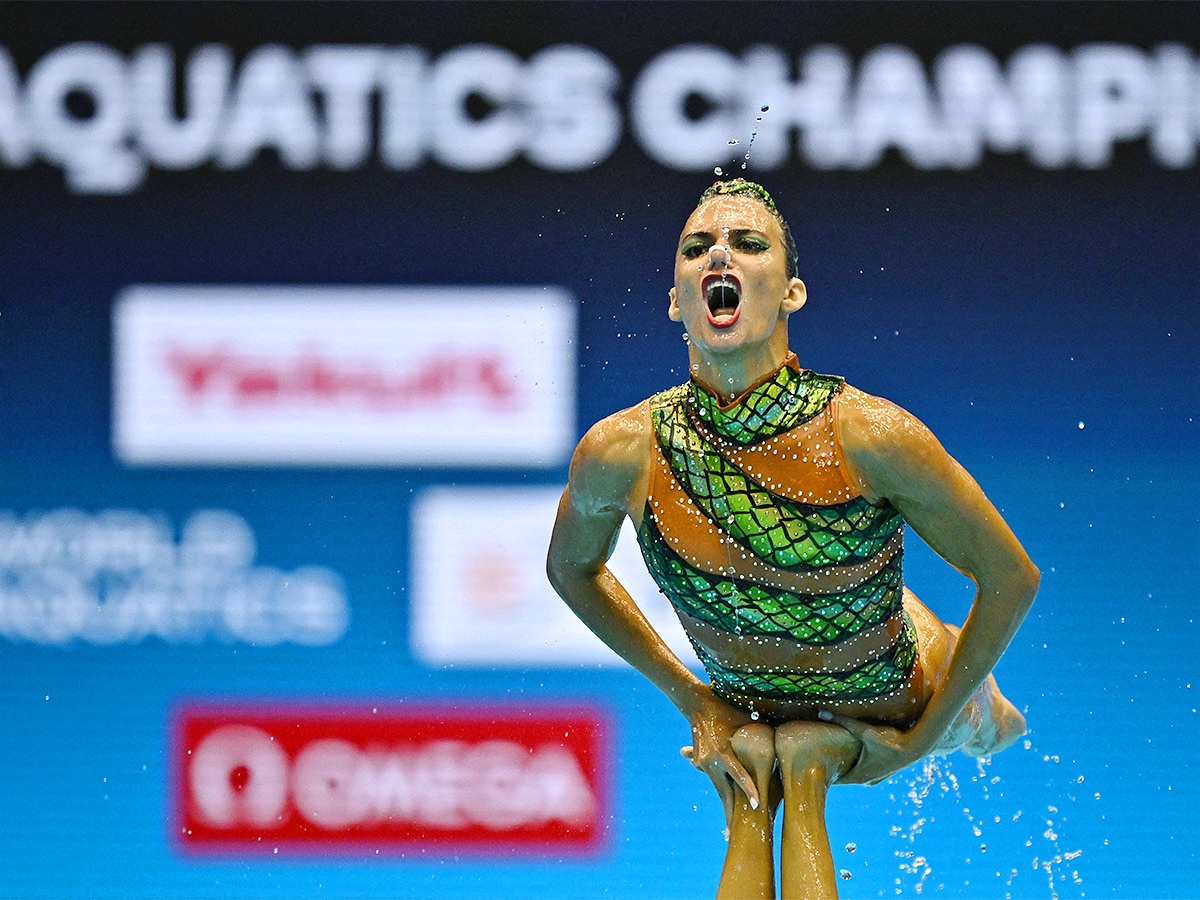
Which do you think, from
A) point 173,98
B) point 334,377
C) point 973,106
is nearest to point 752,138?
point 973,106

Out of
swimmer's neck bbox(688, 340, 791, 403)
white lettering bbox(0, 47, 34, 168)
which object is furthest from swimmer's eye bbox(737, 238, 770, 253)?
white lettering bbox(0, 47, 34, 168)

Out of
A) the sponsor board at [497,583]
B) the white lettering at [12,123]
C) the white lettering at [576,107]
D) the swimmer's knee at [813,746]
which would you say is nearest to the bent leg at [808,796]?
the swimmer's knee at [813,746]

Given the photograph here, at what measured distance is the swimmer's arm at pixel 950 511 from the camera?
241 cm

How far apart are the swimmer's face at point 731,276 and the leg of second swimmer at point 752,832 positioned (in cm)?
66

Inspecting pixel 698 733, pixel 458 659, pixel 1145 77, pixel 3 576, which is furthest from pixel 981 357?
pixel 3 576

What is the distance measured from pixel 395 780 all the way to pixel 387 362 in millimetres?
1218

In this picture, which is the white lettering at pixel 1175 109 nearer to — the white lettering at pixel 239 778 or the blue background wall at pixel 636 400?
the blue background wall at pixel 636 400

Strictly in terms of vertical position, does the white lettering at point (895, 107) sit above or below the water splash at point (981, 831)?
above

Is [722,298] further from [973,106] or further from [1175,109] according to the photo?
[1175,109]

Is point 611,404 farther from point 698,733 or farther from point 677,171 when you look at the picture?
point 698,733

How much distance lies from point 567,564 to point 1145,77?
274 cm

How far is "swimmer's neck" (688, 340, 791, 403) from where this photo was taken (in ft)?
8.16

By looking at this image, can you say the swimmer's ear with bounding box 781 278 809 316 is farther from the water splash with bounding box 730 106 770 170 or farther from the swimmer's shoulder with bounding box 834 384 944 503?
the water splash with bounding box 730 106 770 170

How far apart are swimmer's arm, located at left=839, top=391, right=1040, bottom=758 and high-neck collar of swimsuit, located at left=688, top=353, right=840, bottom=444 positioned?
0.19 ft
